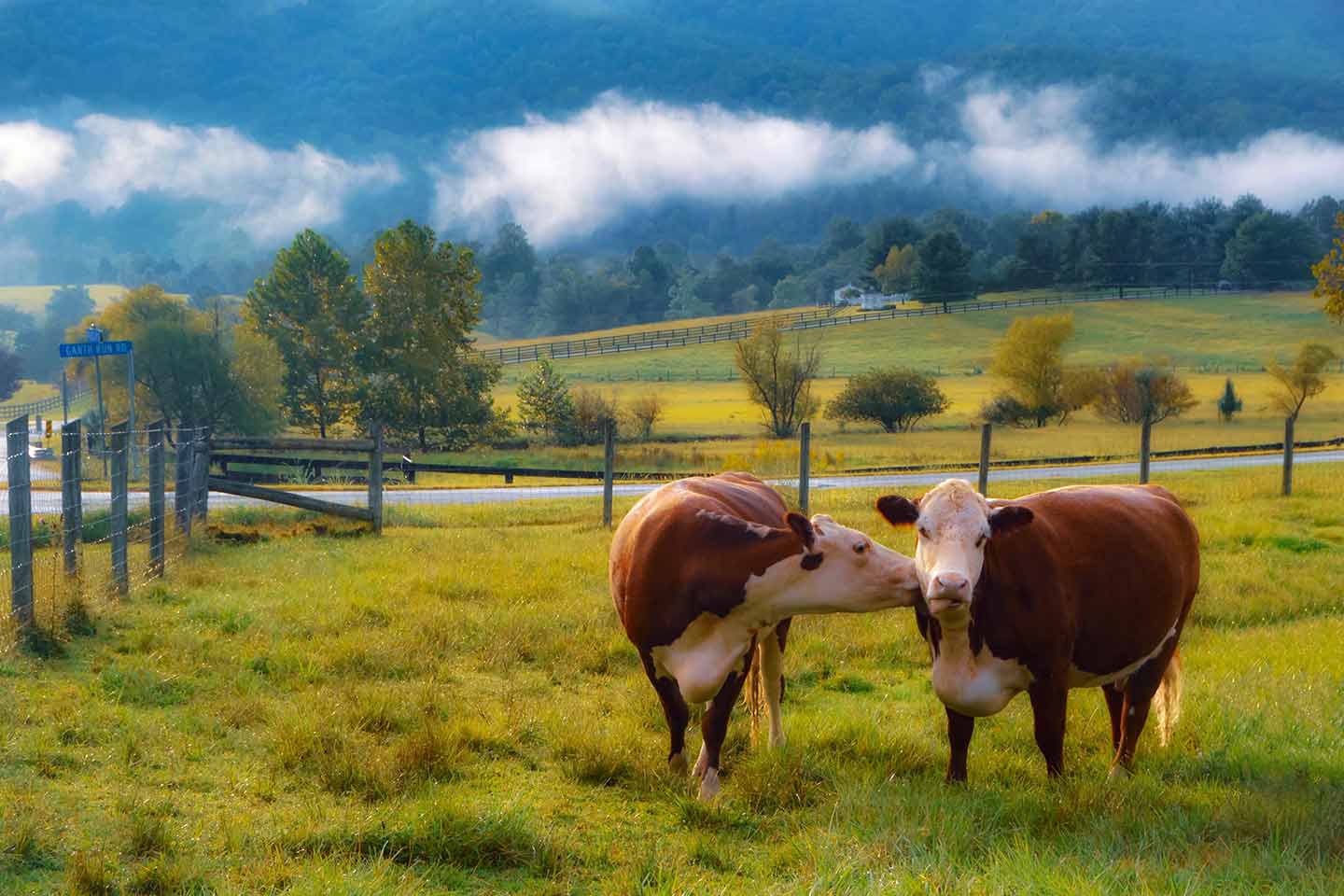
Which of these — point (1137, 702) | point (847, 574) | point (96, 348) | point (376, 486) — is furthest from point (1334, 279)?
point (96, 348)

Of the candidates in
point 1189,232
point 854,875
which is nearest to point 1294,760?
point 854,875

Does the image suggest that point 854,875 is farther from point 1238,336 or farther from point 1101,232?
point 1101,232

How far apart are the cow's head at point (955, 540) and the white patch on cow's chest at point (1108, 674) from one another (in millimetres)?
934

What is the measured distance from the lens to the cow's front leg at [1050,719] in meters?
6.42

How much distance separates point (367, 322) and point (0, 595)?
42.0m

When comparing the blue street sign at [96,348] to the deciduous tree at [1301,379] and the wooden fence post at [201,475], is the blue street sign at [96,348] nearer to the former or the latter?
the wooden fence post at [201,475]

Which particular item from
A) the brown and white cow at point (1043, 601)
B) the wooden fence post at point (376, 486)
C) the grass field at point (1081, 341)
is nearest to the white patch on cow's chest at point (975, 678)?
the brown and white cow at point (1043, 601)

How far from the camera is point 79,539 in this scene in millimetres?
10359

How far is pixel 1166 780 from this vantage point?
6.64m

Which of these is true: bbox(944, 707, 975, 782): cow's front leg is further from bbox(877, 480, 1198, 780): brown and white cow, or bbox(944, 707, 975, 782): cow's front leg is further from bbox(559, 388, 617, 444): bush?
bbox(559, 388, 617, 444): bush

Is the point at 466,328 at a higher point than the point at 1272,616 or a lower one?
higher

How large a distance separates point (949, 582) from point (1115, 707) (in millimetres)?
2352

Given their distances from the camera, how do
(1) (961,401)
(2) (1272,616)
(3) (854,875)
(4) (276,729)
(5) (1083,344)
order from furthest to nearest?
1. (5) (1083,344)
2. (1) (961,401)
3. (2) (1272,616)
4. (4) (276,729)
5. (3) (854,875)

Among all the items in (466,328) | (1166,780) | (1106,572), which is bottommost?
(1166,780)
